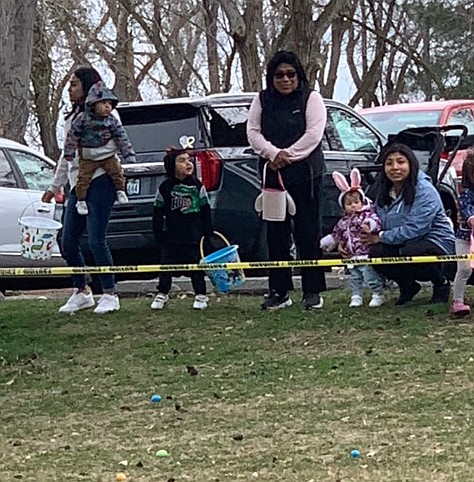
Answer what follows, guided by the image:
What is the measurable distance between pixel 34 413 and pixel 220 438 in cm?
121

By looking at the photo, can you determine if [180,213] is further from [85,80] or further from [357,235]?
[357,235]

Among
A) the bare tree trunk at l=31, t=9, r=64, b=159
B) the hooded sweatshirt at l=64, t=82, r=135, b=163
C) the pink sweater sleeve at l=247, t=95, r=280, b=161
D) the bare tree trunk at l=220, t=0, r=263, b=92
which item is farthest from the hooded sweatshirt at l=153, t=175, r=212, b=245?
the bare tree trunk at l=31, t=9, r=64, b=159

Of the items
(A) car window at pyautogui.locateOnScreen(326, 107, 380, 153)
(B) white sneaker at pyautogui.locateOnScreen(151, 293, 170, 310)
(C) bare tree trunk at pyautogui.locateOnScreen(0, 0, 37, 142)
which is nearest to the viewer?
(B) white sneaker at pyautogui.locateOnScreen(151, 293, 170, 310)

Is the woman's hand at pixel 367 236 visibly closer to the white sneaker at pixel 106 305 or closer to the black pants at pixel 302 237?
the black pants at pixel 302 237

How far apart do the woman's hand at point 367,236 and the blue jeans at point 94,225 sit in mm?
1851

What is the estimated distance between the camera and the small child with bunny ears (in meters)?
8.59

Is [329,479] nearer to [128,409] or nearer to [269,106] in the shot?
[128,409]

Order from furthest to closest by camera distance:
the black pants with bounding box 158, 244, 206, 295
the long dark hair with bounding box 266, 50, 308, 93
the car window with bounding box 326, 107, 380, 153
Result: the car window with bounding box 326, 107, 380, 153, the black pants with bounding box 158, 244, 206, 295, the long dark hair with bounding box 266, 50, 308, 93

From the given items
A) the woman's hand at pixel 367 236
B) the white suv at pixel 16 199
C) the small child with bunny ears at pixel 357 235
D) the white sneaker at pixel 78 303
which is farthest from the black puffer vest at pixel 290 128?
the white suv at pixel 16 199

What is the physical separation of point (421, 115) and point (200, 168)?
5.89 metres

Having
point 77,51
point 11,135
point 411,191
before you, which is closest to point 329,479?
point 411,191

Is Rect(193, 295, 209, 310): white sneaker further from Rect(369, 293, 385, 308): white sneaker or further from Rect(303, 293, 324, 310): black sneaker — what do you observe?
Rect(369, 293, 385, 308): white sneaker

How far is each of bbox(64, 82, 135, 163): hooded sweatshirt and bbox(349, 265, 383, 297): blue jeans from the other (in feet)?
6.23

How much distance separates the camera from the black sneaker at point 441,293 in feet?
28.4
